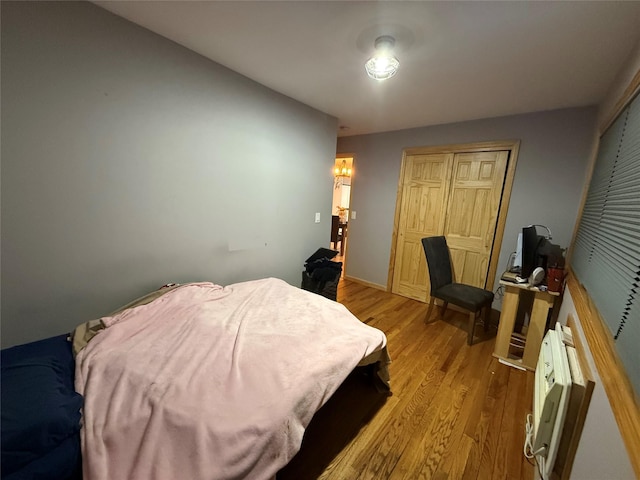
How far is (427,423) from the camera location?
1579 mm

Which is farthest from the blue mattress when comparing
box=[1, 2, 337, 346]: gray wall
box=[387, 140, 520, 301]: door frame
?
box=[387, 140, 520, 301]: door frame

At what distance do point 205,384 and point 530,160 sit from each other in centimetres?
341

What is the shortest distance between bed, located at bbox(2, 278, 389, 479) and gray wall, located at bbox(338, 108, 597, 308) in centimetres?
226

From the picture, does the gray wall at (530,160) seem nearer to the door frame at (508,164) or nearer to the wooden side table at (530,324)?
the door frame at (508,164)

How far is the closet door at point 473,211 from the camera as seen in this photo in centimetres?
283

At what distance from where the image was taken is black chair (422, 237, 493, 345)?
2.42 m

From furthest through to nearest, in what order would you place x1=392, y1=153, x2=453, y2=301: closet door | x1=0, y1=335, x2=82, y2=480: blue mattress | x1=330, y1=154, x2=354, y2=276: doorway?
x1=330, y1=154, x2=354, y2=276: doorway → x1=392, y1=153, x2=453, y2=301: closet door → x1=0, y1=335, x2=82, y2=480: blue mattress

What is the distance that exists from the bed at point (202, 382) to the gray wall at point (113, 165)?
275mm

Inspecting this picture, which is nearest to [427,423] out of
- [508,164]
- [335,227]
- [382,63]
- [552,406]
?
[552,406]

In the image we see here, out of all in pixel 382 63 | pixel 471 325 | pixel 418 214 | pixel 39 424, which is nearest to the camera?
pixel 39 424

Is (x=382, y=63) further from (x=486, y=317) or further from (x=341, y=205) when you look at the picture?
(x=341, y=205)

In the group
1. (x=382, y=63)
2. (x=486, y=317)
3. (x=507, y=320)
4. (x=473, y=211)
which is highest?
(x=382, y=63)

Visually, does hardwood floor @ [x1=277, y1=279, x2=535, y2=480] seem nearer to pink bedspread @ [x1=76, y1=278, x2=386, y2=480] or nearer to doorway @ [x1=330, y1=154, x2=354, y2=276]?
pink bedspread @ [x1=76, y1=278, x2=386, y2=480]

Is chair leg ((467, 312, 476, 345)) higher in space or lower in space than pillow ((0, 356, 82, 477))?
lower
